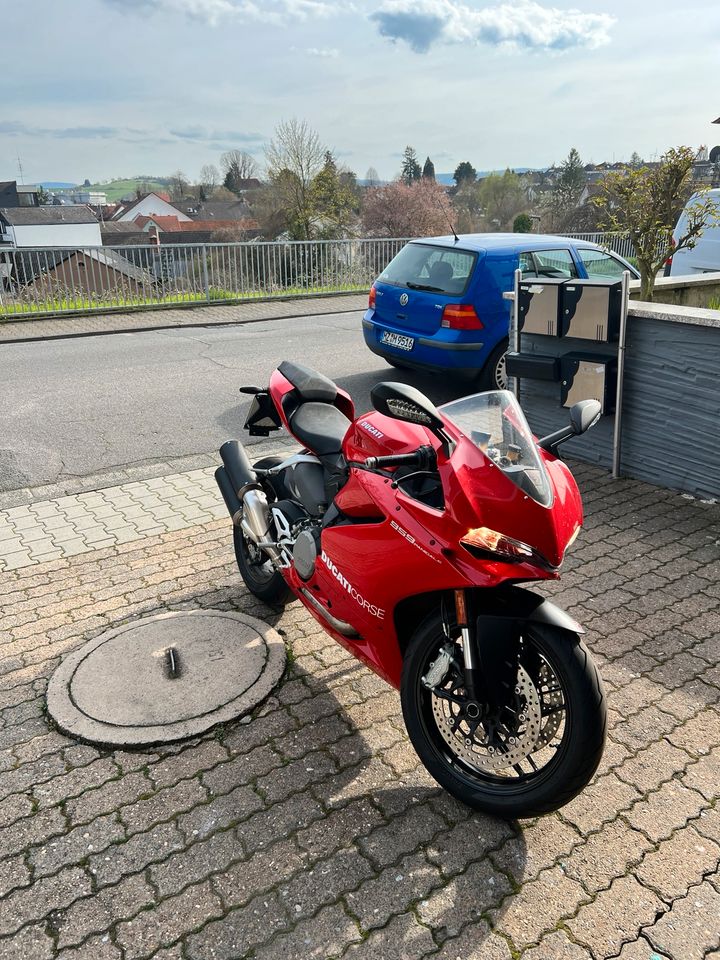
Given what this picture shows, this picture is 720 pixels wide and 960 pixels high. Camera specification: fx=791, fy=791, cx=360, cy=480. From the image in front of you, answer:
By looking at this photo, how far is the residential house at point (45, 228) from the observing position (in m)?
82.5

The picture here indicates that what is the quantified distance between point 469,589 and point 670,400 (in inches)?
143

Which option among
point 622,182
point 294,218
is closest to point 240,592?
point 622,182

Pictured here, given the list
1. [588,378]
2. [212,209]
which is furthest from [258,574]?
[212,209]

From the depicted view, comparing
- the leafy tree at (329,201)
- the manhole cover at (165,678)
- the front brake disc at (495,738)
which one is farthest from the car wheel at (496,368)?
the leafy tree at (329,201)

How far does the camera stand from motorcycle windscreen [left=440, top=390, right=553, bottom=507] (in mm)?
2291

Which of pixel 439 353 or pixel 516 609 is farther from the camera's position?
pixel 439 353

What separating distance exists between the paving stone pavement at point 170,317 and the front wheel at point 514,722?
37.2 feet

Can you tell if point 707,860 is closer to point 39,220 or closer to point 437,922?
point 437,922

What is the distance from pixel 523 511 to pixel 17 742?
2204 millimetres

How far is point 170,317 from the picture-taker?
1449cm

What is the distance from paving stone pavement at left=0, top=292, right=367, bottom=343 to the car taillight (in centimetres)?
699

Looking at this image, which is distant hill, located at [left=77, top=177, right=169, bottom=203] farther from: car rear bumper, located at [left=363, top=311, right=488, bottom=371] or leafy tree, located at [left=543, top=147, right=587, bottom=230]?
car rear bumper, located at [left=363, top=311, right=488, bottom=371]

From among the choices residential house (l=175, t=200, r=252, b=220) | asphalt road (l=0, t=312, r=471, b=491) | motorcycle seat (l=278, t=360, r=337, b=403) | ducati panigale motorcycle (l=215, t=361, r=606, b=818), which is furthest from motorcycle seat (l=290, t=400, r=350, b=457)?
residential house (l=175, t=200, r=252, b=220)

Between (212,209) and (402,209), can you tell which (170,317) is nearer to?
(402,209)
